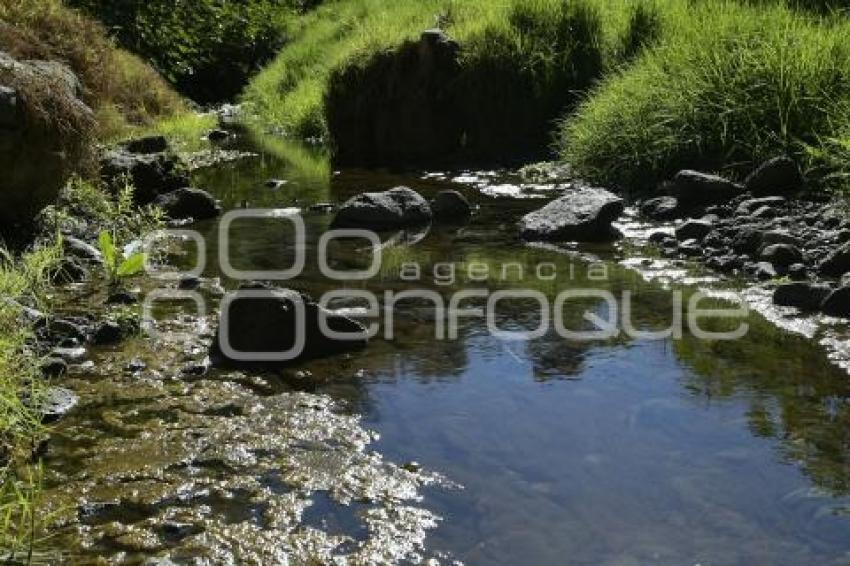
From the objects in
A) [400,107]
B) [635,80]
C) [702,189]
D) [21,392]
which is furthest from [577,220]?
[400,107]

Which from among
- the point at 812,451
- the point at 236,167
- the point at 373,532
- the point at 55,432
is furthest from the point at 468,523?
the point at 236,167

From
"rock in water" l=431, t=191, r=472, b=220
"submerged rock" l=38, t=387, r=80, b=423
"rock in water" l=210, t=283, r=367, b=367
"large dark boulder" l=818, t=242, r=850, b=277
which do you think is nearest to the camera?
"submerged rock" l=38, t=387, r=80, b=423

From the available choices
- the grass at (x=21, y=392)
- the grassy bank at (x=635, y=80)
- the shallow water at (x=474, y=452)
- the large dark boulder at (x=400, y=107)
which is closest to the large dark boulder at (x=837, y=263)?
the shallow water at (x=474, y=452)

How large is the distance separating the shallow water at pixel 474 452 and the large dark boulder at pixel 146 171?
465cm

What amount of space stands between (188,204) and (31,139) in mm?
2817

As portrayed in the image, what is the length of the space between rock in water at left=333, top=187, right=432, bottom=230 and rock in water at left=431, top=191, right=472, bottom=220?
0.35ft

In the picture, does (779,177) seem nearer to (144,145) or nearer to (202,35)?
(144,145)

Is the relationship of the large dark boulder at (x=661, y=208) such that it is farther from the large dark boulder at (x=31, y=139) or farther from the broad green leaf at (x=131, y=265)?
the large dark boulder at (x=31, y=139)

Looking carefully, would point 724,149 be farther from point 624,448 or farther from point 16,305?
point 16,305

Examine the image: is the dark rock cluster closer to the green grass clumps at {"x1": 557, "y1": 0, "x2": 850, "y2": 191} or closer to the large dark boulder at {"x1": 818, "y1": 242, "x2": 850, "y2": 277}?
the large dark boulder at {"x1": 818, "y1": 242, "x2": 850, "y2": 277}

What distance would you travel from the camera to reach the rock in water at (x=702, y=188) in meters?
9.85

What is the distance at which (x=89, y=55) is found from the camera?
15.8 meters

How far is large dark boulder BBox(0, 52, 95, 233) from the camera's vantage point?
8125 mm

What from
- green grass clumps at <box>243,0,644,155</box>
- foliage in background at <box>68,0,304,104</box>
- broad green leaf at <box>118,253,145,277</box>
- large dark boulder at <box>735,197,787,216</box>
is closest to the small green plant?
broad green leaf at <box>118,253,145,277</box>
